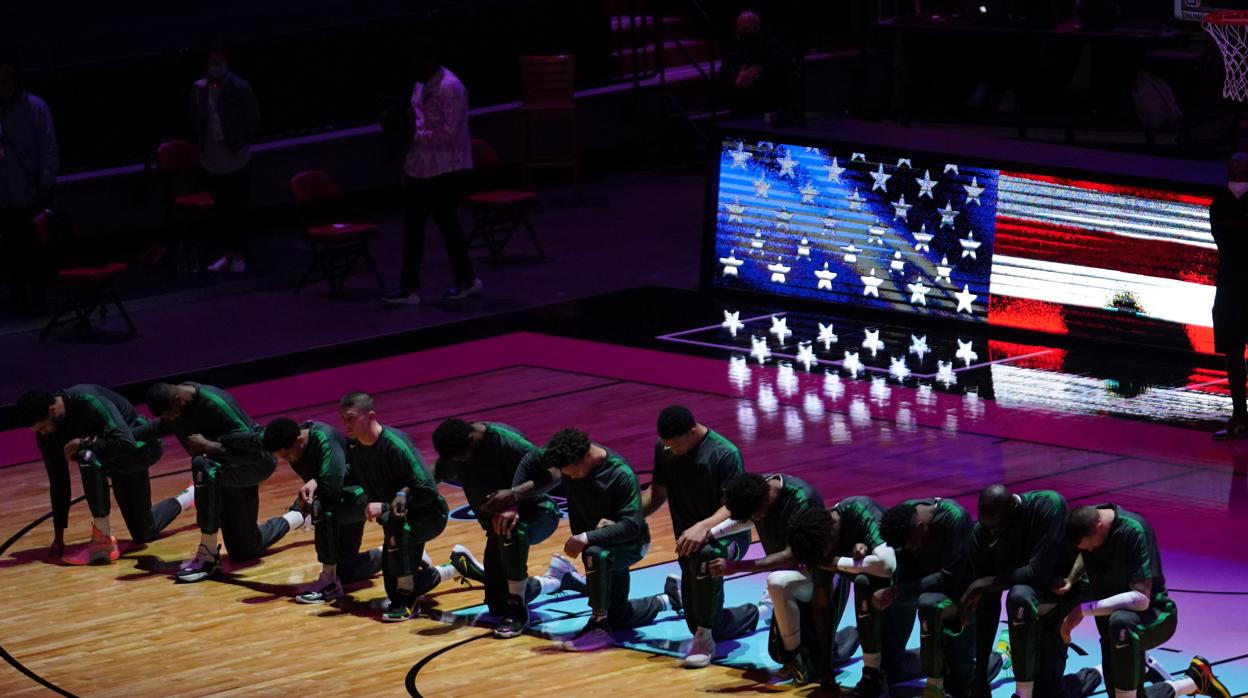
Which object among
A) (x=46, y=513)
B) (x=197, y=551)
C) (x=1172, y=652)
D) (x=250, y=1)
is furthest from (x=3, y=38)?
(x=1172, y=652)

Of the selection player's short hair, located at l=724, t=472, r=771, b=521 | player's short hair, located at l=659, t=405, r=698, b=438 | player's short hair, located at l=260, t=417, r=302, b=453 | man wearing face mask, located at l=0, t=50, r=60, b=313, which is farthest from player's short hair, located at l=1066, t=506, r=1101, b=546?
man wearing face mask, located at l=0, t=50, r=60, b=313

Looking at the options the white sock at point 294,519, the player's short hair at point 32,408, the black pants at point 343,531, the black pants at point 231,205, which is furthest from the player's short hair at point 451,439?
the black pants at point 231,205

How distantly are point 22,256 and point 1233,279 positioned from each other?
31.6ft

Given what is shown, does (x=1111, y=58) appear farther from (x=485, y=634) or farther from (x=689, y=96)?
(x=485, y=634)

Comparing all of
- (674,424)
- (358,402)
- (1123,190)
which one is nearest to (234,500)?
(358,402)

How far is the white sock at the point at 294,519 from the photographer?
41.8 ft

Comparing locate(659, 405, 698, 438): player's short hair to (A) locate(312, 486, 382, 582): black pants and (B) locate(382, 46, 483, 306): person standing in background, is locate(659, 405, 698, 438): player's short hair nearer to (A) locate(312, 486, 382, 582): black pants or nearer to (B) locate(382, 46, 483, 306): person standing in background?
(A) locate(312, 486, 382, 582): black pants

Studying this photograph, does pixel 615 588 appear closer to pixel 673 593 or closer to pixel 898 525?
pixel 673 593

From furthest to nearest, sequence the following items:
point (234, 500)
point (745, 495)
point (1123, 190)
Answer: point (1123, 190), point (234, 500), point (745, 495)

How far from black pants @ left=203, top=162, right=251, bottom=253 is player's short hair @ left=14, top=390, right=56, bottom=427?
7028 millimetres

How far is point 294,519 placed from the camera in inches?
502

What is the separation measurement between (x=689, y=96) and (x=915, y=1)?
12.8ft

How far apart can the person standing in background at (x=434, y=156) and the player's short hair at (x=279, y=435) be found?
638 cm

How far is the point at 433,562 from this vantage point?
1220 cm
